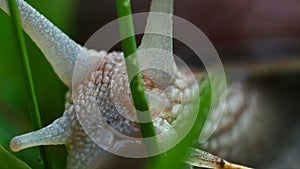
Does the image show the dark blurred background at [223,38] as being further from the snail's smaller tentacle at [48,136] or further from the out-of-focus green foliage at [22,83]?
the snail's smaller tentacle at [48,136]

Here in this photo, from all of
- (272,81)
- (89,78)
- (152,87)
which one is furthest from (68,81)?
(272,81)

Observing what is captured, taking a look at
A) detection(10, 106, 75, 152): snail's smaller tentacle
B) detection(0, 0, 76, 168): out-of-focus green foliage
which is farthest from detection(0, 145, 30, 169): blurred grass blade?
detection(0, 0, 76, 168): out-of-focus green foliage

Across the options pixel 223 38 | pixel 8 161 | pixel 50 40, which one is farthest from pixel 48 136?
pixel 223 38

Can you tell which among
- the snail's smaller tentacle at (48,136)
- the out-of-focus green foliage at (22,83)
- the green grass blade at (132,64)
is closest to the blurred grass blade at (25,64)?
the snail's smaller tentacle at (48,136)

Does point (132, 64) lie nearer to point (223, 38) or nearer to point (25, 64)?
point (25, 64)

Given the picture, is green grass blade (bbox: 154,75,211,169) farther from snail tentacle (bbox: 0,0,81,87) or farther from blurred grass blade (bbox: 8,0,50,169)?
snail tentacle (bbox: 0,0,81,87)

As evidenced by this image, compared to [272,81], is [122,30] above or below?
below

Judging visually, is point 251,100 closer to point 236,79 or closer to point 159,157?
point 236,79
